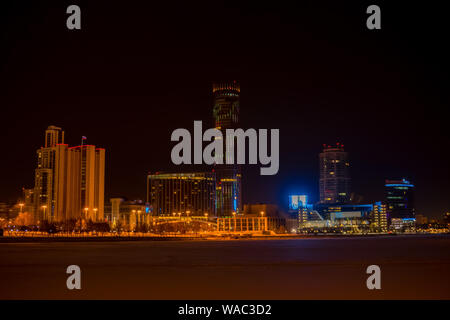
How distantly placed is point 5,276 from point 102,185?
149717 mm

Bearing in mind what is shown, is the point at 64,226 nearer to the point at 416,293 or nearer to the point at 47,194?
the point at 47,194

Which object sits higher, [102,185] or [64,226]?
[102,185]

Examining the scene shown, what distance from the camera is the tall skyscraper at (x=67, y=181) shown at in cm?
16162

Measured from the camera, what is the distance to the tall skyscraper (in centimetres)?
16162

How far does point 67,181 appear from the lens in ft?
538

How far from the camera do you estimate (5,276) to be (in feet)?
76.6
